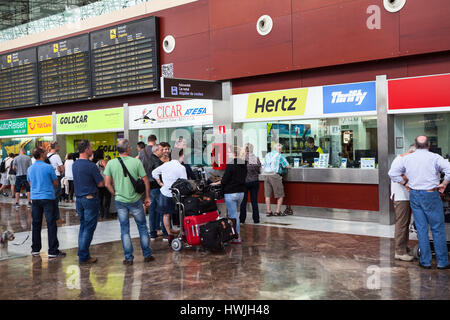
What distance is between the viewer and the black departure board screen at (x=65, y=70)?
14.0 metres

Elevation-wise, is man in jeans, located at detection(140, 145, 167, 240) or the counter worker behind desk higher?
the counter worker behind desk

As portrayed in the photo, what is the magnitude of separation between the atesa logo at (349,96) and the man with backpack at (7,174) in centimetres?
959

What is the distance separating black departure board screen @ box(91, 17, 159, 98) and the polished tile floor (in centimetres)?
563

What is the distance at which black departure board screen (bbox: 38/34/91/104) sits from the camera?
45.8 ft

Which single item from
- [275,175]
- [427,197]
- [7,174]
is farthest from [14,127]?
[427,197]

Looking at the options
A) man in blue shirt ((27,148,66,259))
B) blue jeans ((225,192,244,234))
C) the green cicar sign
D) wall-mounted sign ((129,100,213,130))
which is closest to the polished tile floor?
man in blue shirt ((27,148,66,259))

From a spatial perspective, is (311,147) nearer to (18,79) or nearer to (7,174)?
(7,174)

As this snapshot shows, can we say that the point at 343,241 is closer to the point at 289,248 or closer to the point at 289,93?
the point at 289,248

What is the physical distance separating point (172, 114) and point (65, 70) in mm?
4305

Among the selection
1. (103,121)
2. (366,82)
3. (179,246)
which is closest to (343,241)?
(179,246)

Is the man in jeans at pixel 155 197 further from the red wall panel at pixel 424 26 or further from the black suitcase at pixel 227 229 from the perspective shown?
the red wall panel at pixel 424 26

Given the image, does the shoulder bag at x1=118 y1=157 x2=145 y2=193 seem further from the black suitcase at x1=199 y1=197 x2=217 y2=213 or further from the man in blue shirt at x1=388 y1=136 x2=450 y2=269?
the man in blue shirt at x1=388 y1=136 x2=450 y2=269

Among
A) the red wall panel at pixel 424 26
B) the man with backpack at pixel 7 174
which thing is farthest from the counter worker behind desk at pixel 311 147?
the man with backpack at pixel 7 174

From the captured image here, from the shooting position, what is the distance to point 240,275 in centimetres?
564
